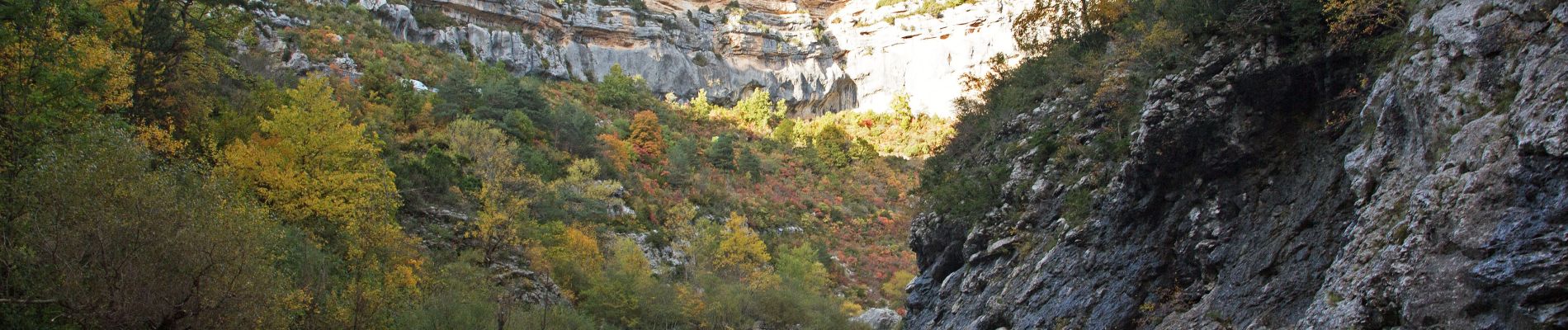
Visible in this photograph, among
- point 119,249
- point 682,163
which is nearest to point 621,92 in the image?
point 682,163

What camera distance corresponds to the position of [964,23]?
73500 mm

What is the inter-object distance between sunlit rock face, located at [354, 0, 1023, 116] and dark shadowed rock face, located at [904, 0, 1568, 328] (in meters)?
55.2

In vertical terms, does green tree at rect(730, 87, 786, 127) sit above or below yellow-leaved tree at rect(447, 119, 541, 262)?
below

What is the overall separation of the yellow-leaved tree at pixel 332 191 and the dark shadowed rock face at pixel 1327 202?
49.7 ft

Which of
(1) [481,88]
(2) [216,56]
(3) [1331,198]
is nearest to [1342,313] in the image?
(3) [1331,198]

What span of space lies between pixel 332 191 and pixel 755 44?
189 ft

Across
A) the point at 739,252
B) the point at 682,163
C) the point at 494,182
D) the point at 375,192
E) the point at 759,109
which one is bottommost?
the point at 759,109

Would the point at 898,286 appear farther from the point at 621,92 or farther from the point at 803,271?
the point at 621,92

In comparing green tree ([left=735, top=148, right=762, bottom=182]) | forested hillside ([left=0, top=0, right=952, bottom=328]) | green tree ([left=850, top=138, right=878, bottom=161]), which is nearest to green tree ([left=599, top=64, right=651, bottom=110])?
forested hillside ([left=0, top=0, right=952, bottom=328])

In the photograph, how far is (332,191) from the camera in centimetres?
2423

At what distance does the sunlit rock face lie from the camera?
69125 mm

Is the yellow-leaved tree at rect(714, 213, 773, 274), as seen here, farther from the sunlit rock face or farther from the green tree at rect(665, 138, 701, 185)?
the sunlit rock face

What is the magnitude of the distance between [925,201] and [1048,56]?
17.5ft

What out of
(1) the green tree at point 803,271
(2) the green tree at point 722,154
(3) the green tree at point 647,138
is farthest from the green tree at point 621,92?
(1) the green tree at point 803,271
